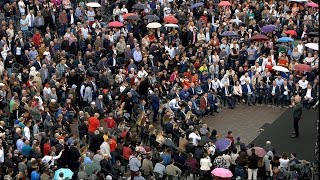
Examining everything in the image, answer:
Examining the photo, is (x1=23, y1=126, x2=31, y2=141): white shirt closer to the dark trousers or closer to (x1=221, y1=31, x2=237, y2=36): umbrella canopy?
the dark trousers

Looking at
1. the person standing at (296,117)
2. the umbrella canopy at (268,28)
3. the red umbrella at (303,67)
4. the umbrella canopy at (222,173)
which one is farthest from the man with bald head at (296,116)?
the umbrella canopy at (268,28)

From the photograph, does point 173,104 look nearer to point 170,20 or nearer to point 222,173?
point 222,173

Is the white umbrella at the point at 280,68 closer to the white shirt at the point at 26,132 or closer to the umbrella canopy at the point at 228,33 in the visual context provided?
the umbrella canopy at the point at 228,33

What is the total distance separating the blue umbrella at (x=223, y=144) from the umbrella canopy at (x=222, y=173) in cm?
155

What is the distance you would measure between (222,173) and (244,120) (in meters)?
8.45

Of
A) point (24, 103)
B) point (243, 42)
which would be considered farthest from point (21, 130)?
point (243, 42)

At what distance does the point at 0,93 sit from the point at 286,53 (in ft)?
45.6

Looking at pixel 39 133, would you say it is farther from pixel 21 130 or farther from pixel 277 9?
pixel 277 9

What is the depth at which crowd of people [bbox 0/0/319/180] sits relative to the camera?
1068 inches

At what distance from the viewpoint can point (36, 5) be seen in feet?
129

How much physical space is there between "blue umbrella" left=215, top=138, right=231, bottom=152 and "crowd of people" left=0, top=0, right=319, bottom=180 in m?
0.12

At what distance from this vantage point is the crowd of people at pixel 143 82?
89.0 feet

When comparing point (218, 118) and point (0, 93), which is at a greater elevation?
point (0, 93)

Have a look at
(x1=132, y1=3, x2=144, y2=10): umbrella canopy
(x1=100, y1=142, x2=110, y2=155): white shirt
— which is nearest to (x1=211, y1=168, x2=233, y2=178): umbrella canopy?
(x1=100, y1=142, x2=110, y2=155): white shirt
